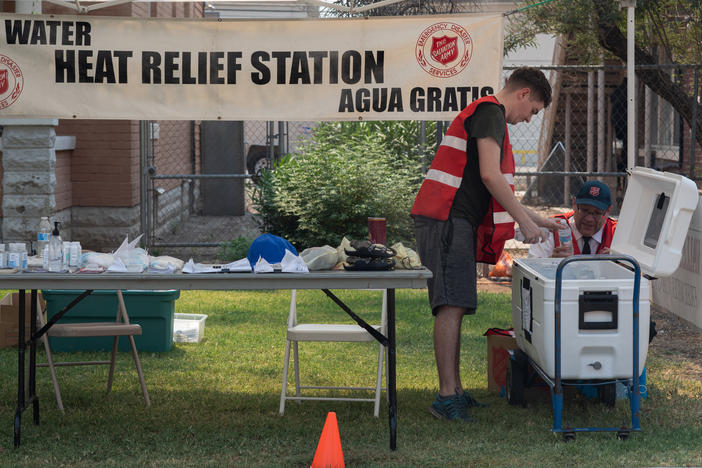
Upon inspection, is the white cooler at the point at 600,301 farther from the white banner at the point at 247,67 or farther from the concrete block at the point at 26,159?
the concrete block at the point at 26,159

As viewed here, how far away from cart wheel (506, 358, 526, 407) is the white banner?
76.5 inches

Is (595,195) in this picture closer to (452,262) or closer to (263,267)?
(452,262)

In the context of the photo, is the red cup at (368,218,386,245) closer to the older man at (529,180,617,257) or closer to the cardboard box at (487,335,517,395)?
the older man at (529,180,617,257)

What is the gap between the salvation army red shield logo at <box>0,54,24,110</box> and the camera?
6.91m

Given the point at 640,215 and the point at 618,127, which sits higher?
the point at 618,127

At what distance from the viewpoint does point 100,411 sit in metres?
5.77

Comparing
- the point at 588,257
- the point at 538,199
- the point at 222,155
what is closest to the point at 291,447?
the point at 588,257

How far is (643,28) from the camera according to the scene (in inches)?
461

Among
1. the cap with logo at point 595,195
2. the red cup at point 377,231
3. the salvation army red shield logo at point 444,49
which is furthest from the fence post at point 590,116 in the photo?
the red cup at point 377,231

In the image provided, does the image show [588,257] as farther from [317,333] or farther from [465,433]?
[317,333]

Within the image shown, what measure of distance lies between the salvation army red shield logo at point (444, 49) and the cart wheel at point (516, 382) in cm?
219

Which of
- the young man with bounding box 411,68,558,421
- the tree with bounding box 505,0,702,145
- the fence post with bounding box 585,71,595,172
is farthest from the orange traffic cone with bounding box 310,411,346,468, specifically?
the fence post with bounding box 585,71,595,172

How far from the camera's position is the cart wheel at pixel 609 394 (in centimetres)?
575

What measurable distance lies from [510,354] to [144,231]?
6743mm
